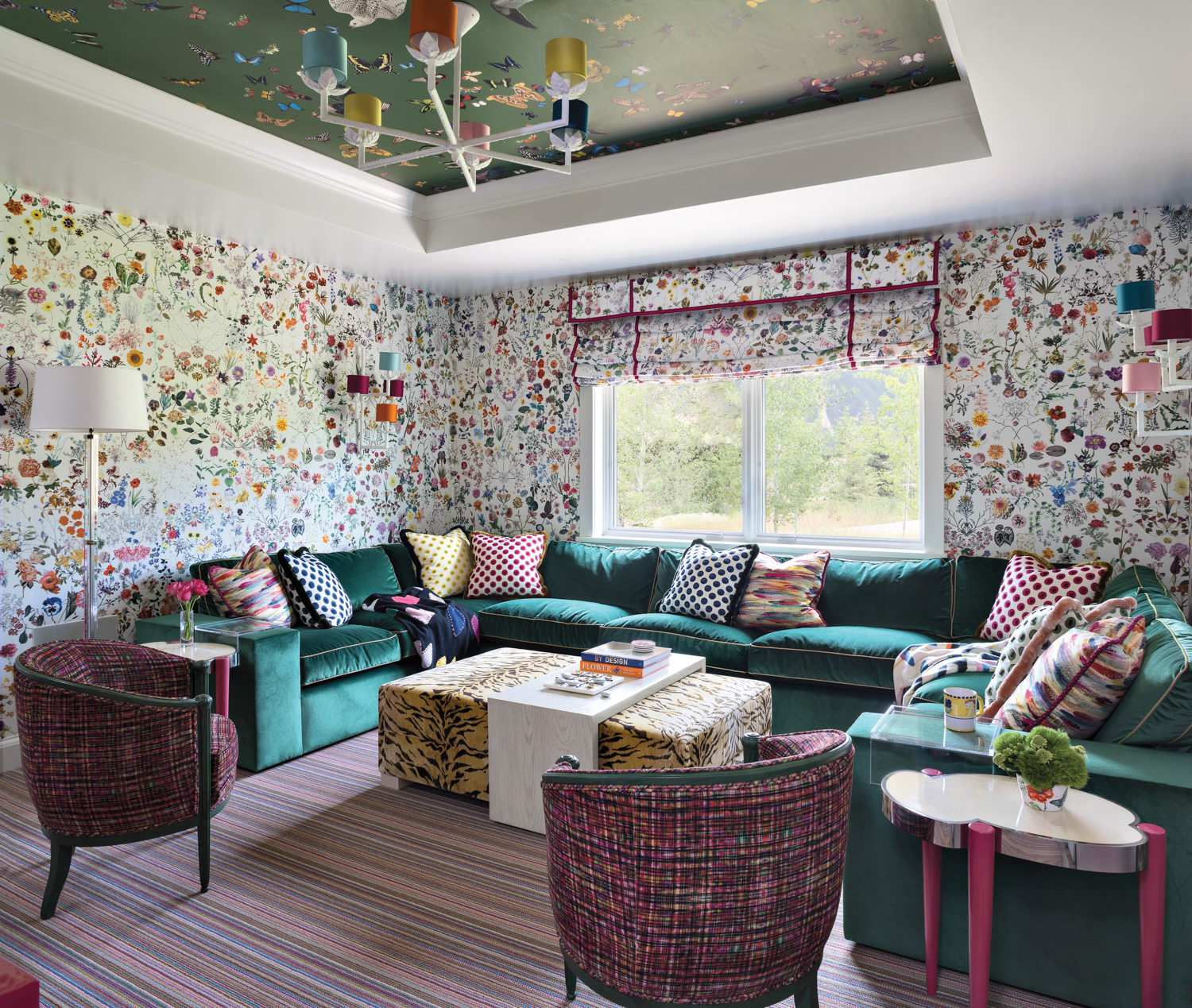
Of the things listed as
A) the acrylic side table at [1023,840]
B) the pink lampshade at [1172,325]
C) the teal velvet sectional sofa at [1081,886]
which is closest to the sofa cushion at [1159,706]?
the teal velvet sectional sofa at [1081,886]

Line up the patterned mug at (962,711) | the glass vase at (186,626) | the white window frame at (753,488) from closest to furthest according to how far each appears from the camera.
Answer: the patterned mug at (962,711) → the glass vase at (186,626) → the white window frame at (753,488)

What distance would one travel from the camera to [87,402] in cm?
327

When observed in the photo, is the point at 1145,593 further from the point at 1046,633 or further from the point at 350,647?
the point at 350,647

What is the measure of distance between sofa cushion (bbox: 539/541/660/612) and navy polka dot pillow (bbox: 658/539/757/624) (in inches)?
13.6

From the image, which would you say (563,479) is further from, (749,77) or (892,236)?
(749,77)

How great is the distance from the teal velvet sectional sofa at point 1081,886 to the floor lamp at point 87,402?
120 inches

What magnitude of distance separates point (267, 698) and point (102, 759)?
1205 mm

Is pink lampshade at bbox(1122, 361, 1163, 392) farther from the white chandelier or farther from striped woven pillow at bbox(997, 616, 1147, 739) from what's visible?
the white chandelier

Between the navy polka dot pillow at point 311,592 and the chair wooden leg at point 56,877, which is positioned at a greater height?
the navy polka dot pillow at point 311,592

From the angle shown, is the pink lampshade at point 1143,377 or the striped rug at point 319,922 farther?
the pink lampshade at point 1143,377

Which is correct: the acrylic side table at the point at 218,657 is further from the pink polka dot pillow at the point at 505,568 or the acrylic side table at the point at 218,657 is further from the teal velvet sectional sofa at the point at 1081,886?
the teal velvet sectional sofa at the point at 1081,886

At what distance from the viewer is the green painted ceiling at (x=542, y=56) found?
2.74 m

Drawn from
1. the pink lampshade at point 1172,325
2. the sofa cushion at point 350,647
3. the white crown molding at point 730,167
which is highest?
the white crown molding at point 730,167

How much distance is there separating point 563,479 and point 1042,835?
402cm
